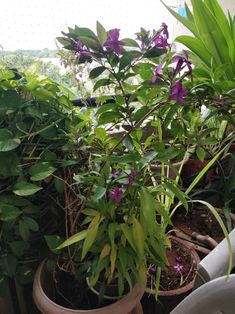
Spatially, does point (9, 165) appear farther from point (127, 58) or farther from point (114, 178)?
point (127, 58)

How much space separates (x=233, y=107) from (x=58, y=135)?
0.45 meters

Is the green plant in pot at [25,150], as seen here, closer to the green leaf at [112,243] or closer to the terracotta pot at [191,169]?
the green leaf at [112,243]

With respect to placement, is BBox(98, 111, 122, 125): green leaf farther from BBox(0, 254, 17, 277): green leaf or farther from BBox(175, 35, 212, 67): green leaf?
BBox(175, 35, 212, 67): green leaf

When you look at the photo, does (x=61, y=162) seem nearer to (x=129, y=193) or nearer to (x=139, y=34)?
(x=129, y=193)

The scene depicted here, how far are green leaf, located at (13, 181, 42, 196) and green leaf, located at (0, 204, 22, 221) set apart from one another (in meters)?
0.04

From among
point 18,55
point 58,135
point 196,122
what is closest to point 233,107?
point 196,122

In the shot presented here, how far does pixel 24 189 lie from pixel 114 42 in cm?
38

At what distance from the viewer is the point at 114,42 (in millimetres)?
537

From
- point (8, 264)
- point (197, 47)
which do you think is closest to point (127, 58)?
point (8, 264)

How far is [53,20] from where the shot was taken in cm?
110

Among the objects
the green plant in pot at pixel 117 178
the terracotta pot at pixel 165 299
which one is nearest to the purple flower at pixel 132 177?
the green plant in pot at pixel 117 178

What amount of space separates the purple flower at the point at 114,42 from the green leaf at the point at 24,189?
0.35 meters

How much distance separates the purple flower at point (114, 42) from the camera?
536 mm

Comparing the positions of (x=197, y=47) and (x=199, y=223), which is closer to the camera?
(x=197, y=47)
